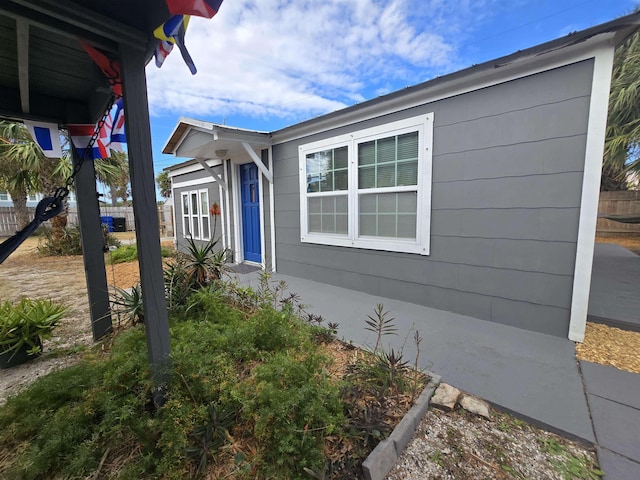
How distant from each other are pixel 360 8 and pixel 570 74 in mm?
3534

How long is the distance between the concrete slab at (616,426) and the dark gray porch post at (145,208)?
7.96ft

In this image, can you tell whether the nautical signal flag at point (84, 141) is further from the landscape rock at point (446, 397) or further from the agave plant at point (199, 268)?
the landscape rock at point (446, 397)

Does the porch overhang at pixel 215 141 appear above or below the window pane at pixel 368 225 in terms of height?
above

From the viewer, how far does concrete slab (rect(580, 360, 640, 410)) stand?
5.69ft

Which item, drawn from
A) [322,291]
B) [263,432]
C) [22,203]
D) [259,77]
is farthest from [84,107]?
[22,203]

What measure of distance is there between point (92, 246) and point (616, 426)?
4007 millimetres

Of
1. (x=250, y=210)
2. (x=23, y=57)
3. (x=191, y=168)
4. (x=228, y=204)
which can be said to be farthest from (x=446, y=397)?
(x=191, y=168)

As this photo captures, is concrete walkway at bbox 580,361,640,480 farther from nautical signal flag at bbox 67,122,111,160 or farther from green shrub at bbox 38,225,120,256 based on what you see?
green shrub at bbox 38,225,120,256

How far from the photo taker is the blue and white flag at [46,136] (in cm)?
237

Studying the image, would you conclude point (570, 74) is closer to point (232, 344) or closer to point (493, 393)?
point (493, 393)

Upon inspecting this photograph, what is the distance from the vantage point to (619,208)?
9.18 m

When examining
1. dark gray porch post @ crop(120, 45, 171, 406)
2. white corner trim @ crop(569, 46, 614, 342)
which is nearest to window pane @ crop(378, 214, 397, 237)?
white corner trim @ crop(569, 46, 614, 342)

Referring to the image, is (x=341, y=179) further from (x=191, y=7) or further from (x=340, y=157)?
(x=191, y=7)

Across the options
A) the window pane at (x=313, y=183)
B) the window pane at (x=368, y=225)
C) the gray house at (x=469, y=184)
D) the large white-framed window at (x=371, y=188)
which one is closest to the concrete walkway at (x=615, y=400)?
the gray house at (x=469, y=184)
